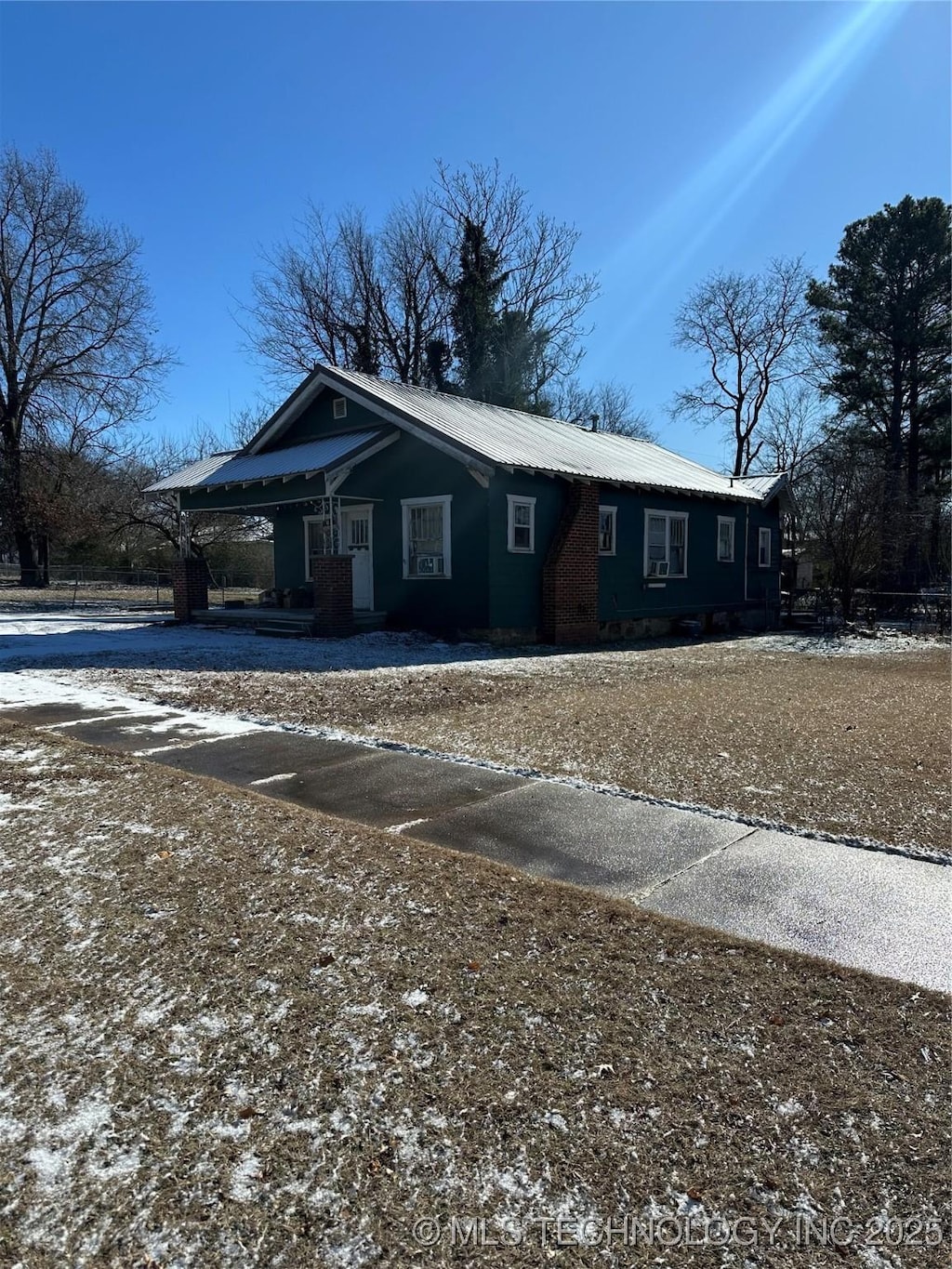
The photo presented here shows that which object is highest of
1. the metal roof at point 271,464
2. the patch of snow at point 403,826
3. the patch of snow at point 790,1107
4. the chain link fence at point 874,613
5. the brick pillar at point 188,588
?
the metal roof at point 271,464

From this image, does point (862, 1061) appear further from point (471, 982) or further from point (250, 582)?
point (250, 582)

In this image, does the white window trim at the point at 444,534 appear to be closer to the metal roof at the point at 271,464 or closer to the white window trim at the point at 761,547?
the metal roof at the point at 271,464

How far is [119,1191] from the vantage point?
1.81m

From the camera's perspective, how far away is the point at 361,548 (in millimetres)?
15906

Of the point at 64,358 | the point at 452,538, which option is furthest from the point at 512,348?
the point at 452,538

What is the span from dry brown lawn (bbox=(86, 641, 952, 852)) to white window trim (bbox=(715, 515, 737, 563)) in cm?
799

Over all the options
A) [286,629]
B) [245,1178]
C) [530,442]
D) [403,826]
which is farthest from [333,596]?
[245,1178]

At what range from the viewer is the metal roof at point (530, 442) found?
13969 millimetres

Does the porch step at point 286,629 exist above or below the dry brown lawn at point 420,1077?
above

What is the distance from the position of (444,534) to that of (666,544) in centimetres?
606

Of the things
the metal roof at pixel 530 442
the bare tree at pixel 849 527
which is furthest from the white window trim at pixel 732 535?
the bare tree at pixel 849 527

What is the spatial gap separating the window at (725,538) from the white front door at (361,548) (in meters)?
9.22

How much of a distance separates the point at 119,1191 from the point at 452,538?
1278 centimetres

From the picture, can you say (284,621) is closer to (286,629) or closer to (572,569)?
(286,629)
